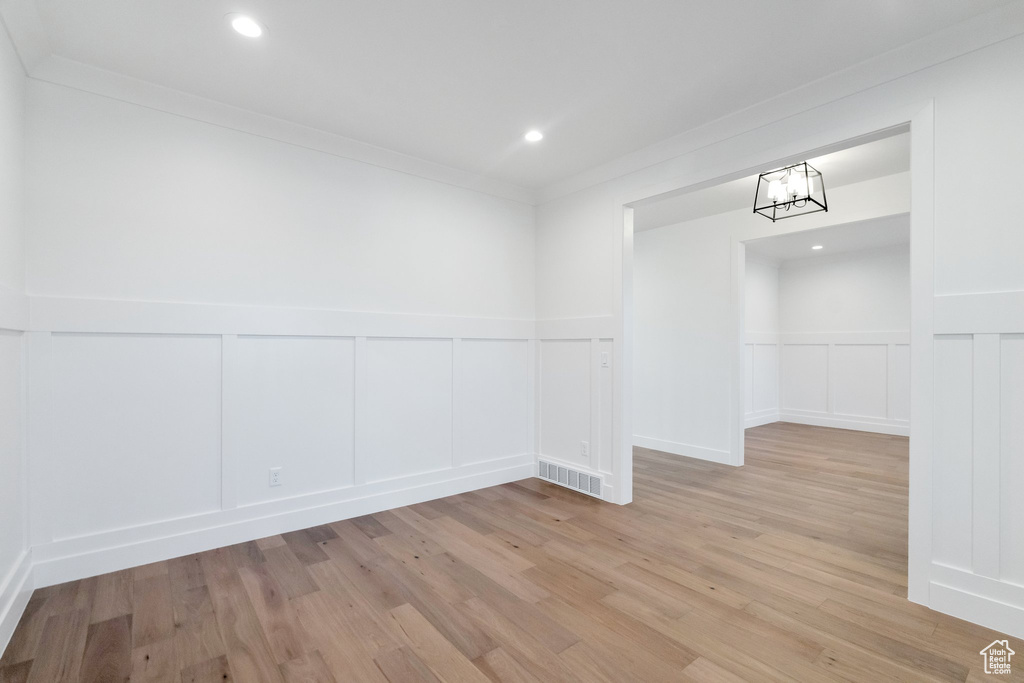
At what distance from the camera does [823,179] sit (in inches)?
161

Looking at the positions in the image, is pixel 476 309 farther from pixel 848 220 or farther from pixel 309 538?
pixel 848 220

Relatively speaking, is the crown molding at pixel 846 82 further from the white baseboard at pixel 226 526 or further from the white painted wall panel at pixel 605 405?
the white baseboard at pixel 226 526

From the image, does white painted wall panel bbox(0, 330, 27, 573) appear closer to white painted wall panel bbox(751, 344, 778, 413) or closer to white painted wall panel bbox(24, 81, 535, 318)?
white painted wall panel bbox(24, 81, 535, 318)

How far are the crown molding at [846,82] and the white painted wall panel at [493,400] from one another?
1.72 meters

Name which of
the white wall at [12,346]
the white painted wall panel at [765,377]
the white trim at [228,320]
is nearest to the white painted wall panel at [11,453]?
the white wall at [12,346]

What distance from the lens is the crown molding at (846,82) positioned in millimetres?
1994

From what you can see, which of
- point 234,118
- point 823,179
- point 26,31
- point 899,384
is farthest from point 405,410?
point 899,384

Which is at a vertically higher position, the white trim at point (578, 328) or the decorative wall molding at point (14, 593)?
the white trim at point (578, 328)

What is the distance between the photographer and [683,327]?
5312 mm

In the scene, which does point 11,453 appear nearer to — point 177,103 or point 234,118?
point 177,103

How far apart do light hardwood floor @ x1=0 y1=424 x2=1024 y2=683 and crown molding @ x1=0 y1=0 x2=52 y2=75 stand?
251 centimetres

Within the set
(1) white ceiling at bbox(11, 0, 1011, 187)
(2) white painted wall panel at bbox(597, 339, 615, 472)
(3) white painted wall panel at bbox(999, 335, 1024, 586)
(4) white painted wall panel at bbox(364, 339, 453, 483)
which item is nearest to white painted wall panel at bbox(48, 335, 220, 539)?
(4) white painted wall panel at bbox(364, 339, 453, 483)

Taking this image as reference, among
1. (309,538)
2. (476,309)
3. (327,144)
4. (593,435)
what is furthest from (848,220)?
(309,538)

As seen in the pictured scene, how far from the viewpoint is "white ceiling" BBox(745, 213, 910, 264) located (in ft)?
17.5
